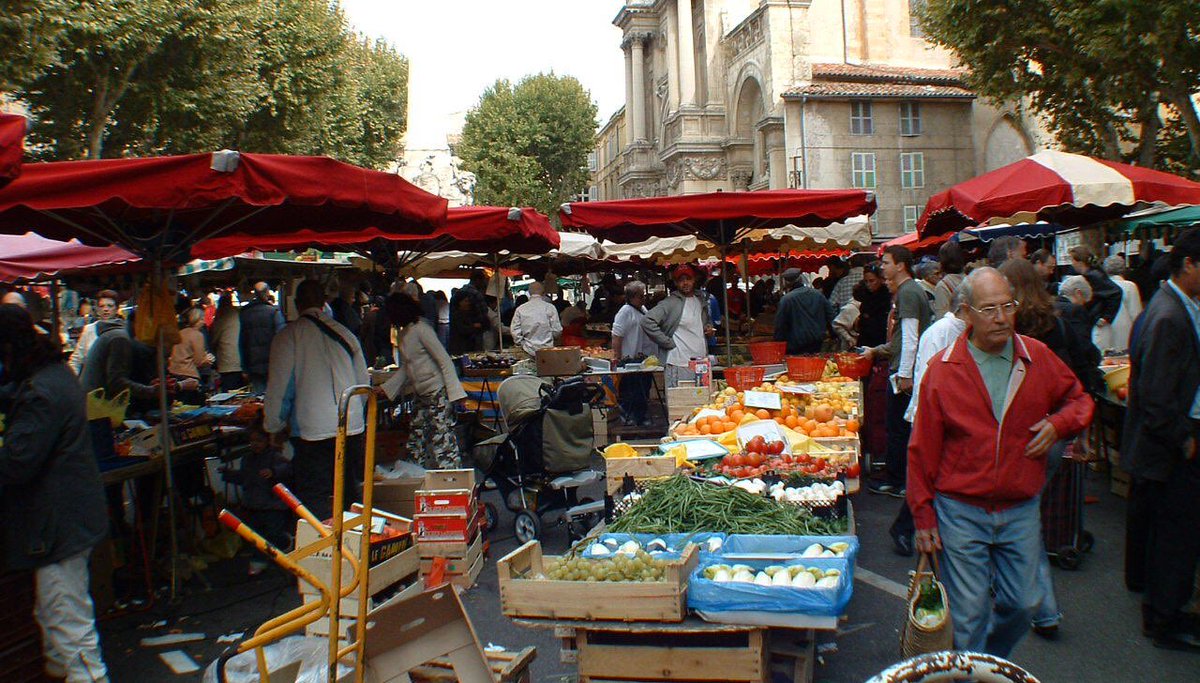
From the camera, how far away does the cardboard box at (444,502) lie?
595cm

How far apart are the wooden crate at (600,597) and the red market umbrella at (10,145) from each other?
266 centimetres

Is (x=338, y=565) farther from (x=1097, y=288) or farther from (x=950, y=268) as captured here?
(x=1097, y=288)

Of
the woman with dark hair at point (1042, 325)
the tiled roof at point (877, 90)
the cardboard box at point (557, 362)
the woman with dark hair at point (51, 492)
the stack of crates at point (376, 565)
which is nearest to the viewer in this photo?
the woman with dark hair at point (51, 492)

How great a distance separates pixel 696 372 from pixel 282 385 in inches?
169

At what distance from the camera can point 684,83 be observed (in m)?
44.1

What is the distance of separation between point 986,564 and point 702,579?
3.77 feet

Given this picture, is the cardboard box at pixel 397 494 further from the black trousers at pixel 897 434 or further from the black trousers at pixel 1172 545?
the black trousers at pixel 1172 545

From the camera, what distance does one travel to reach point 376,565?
15.5 ft

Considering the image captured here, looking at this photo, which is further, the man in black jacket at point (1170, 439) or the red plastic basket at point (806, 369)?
the red plastic basket at point (806, 369)

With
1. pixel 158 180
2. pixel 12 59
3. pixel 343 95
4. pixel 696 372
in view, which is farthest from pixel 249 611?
pixel 343 95

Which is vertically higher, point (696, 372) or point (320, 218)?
point (320, 218)

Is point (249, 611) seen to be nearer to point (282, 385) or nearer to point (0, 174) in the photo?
point (282, 385)

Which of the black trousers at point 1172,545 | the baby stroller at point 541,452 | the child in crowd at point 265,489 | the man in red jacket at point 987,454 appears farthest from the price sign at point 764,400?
the child in crowd at point 265,489

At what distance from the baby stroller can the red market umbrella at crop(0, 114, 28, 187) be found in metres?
3.80
